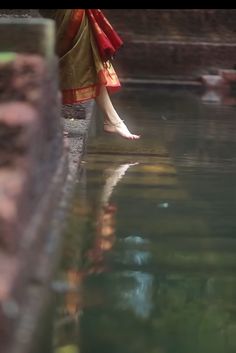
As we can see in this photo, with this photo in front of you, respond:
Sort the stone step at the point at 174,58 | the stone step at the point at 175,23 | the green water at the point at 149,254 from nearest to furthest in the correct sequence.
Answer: the green water at the point at 149,254 → the stone step at the point at 174,58 → the stone step at the point at 175,23

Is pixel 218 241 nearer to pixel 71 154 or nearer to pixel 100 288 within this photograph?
pixel 100 288

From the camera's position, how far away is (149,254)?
4.71 meters

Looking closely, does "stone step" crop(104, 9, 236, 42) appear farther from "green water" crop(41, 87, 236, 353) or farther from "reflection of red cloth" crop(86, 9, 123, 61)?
"reflection of red cloth" crop(86, 9, 123, 61)

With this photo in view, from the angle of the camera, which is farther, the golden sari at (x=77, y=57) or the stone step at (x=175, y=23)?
the stone step at (x=175, y=23)

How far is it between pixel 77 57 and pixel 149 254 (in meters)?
2.42

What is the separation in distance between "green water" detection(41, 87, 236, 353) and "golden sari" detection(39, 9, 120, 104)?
0.56m

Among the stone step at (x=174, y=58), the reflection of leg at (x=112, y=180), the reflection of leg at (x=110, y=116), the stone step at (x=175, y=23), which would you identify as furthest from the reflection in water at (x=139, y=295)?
the stone step at (x=175, y=23)

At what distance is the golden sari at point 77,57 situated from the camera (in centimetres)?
672

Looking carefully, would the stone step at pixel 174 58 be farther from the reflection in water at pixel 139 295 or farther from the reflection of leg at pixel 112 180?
the reflection in water at pixel 139 295

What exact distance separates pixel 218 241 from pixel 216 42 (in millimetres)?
13340

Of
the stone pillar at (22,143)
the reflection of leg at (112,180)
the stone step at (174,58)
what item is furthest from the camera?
the stone step at (174,58)

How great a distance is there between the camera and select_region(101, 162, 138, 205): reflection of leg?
5970 millimetres

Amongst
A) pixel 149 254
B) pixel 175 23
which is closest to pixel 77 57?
pixel 149 254

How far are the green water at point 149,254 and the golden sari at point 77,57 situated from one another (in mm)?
564
